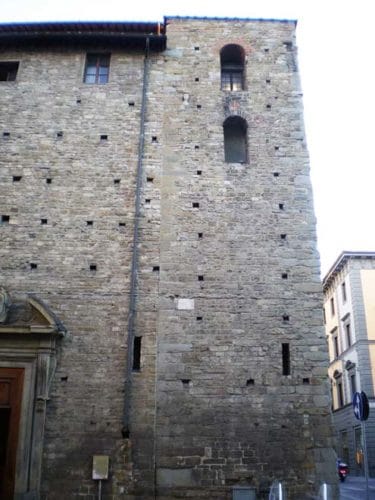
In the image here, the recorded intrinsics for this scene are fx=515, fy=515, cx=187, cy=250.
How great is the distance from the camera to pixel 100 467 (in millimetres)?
8609

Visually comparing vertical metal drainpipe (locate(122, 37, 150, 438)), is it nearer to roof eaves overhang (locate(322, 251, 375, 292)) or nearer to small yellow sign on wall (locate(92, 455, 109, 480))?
small yellow sign on wall (locate(92, 455, 109, 480))

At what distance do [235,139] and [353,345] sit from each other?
14036 mm

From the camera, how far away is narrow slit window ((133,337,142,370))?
9.38 meters

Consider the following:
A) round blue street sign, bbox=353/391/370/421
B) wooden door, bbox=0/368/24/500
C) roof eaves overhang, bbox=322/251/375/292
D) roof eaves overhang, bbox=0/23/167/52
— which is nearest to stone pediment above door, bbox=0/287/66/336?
wooden door, bbox=0/368/24/500

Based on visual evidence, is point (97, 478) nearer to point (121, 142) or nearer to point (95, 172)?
point (95, 172)

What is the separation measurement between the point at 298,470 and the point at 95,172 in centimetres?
696

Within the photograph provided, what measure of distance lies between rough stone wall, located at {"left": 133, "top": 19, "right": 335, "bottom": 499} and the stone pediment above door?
76.5 inches

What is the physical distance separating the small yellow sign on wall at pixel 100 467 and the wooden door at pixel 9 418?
4.26 feet

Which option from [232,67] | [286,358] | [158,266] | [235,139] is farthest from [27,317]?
[232,67]

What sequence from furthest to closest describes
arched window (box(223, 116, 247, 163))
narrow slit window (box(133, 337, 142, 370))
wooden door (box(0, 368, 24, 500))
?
1. arched window (box(223, 116, 247, 163))
2. narrow slit window (box(133, 337, 142, 370))
3. wooden door (box(0, 368, 24, 500))

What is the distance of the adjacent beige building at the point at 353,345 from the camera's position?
2128cm

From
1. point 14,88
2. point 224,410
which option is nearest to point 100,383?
point 224,410

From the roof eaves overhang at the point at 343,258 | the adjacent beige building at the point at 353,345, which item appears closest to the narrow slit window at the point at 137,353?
the adjacent beige building at the point at 353,345

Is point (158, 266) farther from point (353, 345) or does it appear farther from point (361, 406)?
point (353, 345)
